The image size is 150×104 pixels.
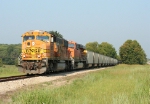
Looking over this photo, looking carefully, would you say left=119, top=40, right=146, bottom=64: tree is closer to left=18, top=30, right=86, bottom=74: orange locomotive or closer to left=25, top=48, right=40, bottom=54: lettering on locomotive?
left=18, top=30, right=86, bottom=74: orange locomotive

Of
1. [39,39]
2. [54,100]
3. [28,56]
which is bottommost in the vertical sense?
[54,100]

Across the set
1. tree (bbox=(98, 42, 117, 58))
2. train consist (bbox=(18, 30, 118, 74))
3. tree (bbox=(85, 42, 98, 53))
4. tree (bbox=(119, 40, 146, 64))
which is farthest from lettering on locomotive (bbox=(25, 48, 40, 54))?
tree (bbox=(98, 42, 117, 58))

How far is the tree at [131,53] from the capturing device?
95.8 metres

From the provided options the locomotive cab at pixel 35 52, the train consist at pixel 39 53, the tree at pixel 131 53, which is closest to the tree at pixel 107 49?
the tree at pixel 131 53

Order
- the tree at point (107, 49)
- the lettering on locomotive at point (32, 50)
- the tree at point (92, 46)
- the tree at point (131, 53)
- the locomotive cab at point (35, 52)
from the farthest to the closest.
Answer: the tree at point (107, 49) → the tree at point (92, 46) → the tree at point (131, 53) → the lettering on locomotive at point (32, 50) → the locomotive cab at point (35, 52)

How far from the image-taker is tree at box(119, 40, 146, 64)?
95844mm

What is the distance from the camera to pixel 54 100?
297 inches

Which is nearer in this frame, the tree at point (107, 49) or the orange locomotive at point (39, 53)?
the orange locomotive at point (39, 53)

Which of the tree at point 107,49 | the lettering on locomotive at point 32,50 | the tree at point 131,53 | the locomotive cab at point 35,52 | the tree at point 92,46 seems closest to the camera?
the locomotive cab at point 35,52

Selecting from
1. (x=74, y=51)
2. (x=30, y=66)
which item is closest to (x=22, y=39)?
(x=30, y=66)

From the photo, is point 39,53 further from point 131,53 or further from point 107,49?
point 107,49

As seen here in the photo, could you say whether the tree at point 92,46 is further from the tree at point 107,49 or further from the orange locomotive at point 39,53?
the orange locomotive at point 39,53

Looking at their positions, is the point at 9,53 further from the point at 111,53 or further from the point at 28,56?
the point at 28,56

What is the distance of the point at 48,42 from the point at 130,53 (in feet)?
270
